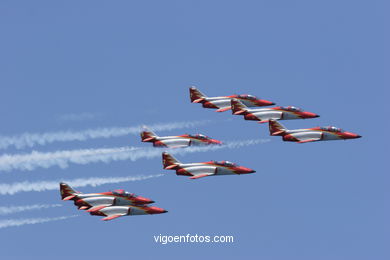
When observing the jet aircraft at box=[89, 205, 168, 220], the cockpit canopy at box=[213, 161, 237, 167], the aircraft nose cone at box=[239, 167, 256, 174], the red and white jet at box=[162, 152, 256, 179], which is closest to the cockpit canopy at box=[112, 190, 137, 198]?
the jet aircraft at box=[89, 205, 168, 220]

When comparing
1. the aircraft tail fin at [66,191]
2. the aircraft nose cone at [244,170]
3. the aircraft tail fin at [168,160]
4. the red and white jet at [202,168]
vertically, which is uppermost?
the aircraft tail fin at [168,160]

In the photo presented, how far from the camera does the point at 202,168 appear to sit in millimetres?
195500

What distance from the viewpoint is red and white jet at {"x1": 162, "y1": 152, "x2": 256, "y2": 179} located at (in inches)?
7672

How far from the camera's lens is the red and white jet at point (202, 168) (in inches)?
7672

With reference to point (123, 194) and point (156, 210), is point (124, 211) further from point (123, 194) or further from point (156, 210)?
point (123, 194)

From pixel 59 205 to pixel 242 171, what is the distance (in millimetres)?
27879

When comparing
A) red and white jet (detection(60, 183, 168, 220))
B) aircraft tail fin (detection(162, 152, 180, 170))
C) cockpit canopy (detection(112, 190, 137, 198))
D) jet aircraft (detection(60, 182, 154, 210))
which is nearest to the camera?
red and white jet (detection(60, 183, 168, 220))

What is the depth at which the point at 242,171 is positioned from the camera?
19700cm

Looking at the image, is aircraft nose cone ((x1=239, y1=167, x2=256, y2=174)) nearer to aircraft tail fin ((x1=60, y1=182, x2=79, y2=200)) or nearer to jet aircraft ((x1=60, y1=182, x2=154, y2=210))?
jet aircraft ((x1=60, y1=182, x2=154, y2=210))

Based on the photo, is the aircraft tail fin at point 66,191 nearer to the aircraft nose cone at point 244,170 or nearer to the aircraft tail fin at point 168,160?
the aircraft tail fin at point 168,160

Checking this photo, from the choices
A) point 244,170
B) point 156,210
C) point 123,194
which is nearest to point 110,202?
point 123,194

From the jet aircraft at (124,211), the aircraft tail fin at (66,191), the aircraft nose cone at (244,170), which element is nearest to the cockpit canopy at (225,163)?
the aircraft nose cone at (244,170)

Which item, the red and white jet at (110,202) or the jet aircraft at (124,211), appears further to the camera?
the red and white jet at (110,202)

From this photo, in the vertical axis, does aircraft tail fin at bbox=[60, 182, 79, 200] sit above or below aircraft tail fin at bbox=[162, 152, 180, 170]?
below
